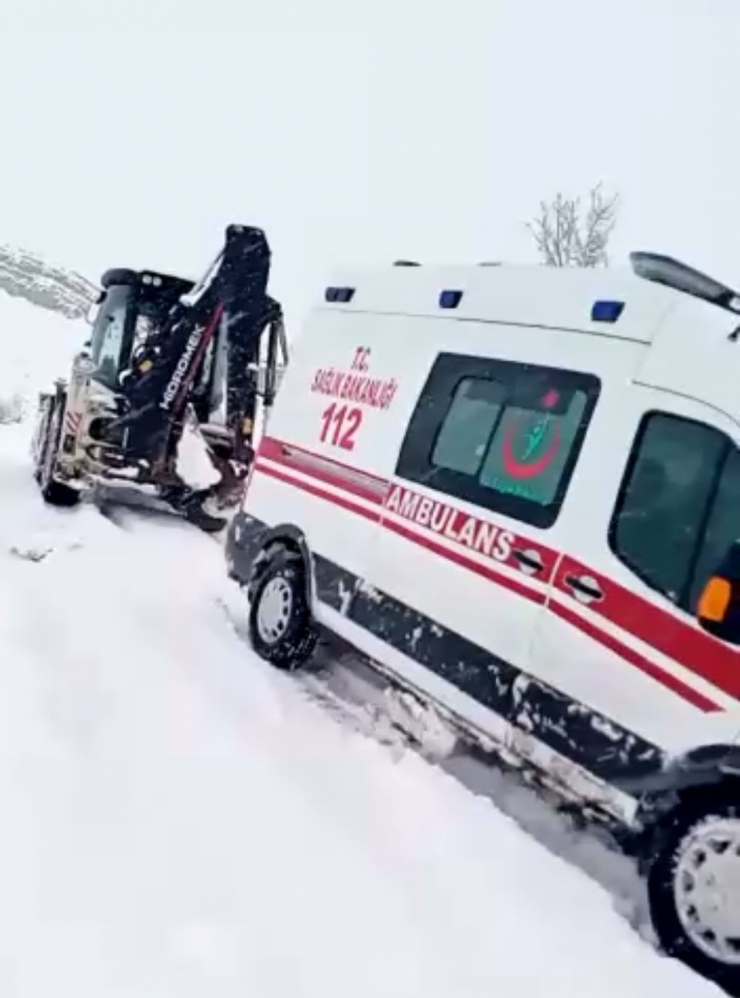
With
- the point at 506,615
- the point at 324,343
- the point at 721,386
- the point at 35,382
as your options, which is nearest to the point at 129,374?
the point at 324,343

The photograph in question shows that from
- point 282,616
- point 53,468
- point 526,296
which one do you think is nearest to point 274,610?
point 282,616

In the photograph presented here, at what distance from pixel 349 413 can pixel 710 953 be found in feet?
12.2

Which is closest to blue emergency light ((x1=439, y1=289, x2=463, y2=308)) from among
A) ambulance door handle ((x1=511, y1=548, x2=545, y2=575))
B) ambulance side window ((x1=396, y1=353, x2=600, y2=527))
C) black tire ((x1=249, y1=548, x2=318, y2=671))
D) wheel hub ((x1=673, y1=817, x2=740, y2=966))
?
ambulance side window ((x1=396, y1=353, x2=600, y2=527))

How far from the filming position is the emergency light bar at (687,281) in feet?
16.3

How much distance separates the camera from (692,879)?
4203mm

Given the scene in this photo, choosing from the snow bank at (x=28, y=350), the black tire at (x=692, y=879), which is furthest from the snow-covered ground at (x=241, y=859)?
the snow bank at (x=28, y=350)

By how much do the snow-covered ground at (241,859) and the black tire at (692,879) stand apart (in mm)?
111

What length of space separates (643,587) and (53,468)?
8580 mm

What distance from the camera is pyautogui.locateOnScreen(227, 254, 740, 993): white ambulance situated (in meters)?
4.30

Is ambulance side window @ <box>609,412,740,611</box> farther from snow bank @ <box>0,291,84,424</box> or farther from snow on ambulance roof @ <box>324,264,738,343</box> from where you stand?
snow bank @ <box>0,291,84,424</box>

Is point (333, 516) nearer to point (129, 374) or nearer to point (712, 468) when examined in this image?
point (712, 468)

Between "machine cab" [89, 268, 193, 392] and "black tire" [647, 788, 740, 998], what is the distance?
29.2 feet

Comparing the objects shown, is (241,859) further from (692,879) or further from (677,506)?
(677,506)

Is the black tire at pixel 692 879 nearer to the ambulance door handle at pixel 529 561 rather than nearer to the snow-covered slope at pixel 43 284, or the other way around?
the ambulance door handle at pixel 529 561
